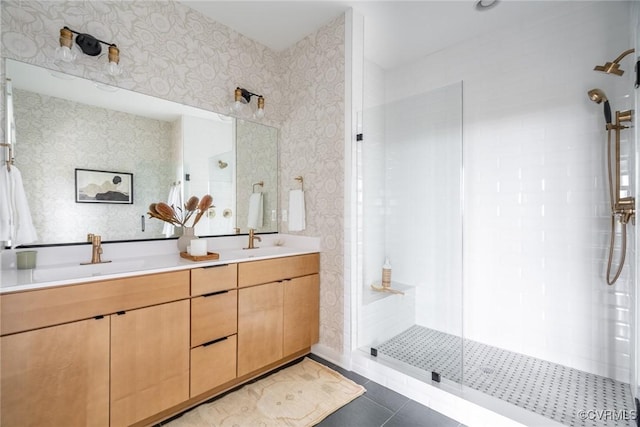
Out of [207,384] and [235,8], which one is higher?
[235,8]

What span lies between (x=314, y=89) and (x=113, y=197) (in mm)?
1716

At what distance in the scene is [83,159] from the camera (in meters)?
1.70

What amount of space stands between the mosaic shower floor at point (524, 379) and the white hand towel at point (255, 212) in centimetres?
148

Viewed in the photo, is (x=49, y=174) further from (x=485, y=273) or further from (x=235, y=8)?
(x=485, y=273)

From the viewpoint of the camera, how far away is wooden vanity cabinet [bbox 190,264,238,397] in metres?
1.63

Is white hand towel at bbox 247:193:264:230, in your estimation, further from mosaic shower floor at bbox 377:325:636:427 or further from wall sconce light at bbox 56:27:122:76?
mosaic shower floor at bbox 377:325:636:427

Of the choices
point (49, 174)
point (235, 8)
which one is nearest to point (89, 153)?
point (49, 174)

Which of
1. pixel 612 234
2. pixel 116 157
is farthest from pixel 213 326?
pixel 612 234

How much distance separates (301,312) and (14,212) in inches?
70.7

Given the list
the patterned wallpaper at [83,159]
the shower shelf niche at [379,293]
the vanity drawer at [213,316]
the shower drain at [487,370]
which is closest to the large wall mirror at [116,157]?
the patterned wallpaper at [83,159]

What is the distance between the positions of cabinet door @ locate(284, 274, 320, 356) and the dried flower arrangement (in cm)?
84

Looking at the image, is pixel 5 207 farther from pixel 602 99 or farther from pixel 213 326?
pixel 602 99

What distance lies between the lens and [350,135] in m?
2.14

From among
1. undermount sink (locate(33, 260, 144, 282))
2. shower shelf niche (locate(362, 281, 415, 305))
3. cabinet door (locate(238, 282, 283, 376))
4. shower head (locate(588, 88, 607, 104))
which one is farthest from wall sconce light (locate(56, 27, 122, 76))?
shower head (locate(588, 88, 607, 104))
